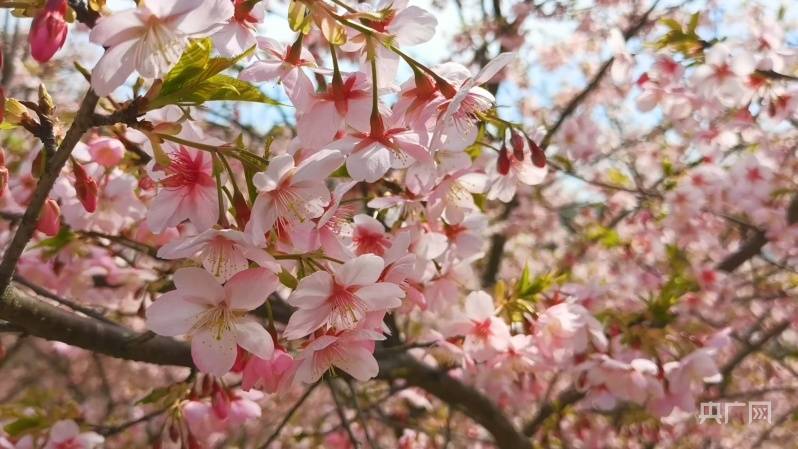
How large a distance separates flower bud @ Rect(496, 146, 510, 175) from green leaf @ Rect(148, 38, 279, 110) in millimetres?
664

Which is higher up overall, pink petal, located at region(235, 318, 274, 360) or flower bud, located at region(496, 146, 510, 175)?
pink petal, located at region(235, 318, 274, 360)

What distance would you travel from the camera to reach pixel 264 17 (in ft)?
3.82

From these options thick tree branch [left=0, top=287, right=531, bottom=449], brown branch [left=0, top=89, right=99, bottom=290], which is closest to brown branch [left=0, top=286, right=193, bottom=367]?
thick tree branch [left=0, top=287, right=531, bottom=449]

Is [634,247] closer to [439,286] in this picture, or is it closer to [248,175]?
[439,286]

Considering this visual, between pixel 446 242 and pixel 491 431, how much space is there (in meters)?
1.48

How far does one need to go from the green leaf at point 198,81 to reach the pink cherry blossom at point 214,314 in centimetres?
26

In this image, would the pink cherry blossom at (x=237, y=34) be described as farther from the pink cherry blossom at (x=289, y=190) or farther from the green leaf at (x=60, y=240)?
the green leaf at (x=60, y=240)

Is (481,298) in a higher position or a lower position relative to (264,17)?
lower

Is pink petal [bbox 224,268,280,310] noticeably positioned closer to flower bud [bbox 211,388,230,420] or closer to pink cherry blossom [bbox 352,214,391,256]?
pink cherry blossom [bbox 352,214,391,256]

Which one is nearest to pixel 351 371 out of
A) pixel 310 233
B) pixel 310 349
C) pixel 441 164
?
pixel 310 349

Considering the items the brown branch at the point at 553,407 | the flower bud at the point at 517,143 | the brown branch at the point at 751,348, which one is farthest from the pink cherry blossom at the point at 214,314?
the brown branch at the point at 751,348

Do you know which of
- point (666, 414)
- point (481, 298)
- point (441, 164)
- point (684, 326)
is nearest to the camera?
point (441, 164)

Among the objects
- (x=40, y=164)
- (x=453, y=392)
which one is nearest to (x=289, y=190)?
(x=40, y=164)

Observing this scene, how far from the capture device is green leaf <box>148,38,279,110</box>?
947mm
